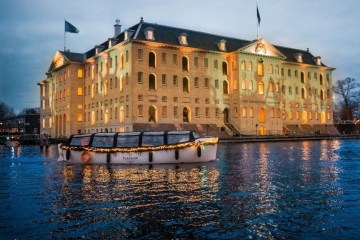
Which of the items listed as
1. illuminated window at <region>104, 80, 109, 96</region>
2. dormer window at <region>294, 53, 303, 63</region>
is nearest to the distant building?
illuminated window at <region>104, 80, 109, 96</region>

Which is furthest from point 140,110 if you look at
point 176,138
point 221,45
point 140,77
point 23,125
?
point 23,125

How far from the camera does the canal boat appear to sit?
2256 cm

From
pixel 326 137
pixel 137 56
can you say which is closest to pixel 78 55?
pixel 137 56

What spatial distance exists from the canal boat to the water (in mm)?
6051

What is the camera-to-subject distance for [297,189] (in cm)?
1266

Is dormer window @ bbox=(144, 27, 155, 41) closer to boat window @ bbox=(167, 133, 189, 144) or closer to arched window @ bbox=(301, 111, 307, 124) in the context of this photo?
boat window @ bbox=(167, 133, 189, 144)

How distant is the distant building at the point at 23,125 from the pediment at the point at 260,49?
238 feet

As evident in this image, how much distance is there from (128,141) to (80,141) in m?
3.53

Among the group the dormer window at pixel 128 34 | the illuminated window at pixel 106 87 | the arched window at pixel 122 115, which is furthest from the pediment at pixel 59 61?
the arched window at pixel 122 115

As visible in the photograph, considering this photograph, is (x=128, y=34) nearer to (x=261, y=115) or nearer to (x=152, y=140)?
(x=261, y=115)

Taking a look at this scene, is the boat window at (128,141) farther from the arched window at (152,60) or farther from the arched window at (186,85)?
the arched window at (186,85)

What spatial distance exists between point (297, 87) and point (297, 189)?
67702 mm

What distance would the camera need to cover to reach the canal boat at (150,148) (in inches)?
888

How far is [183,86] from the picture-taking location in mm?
61250
